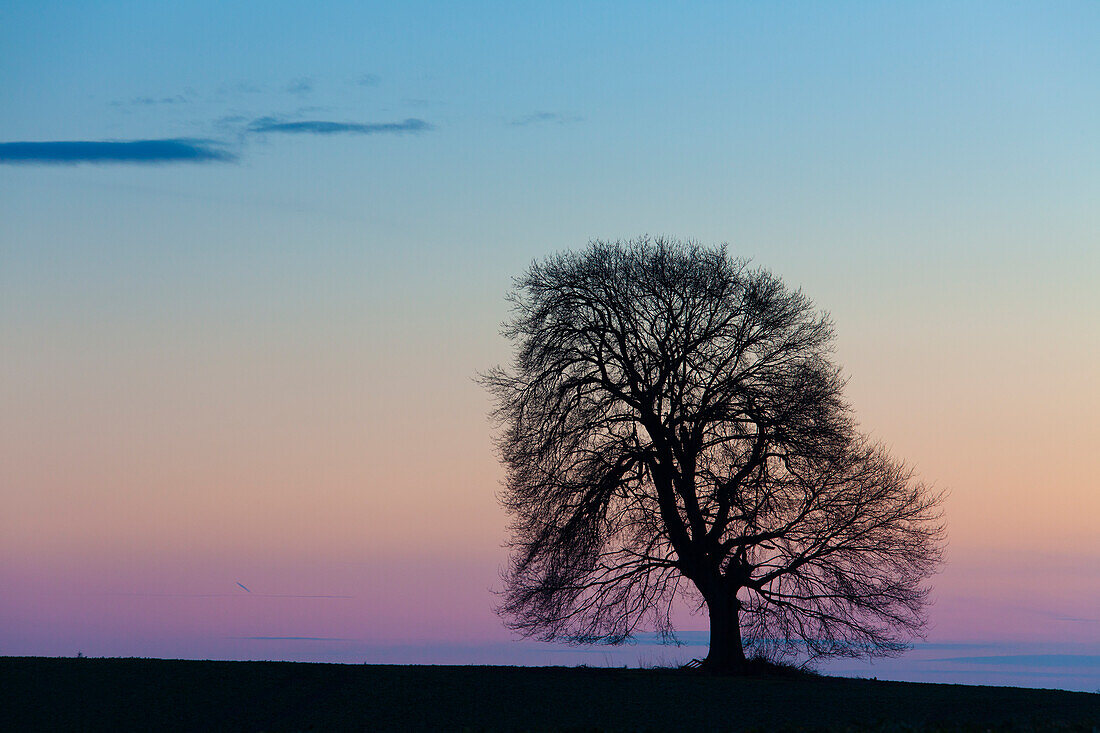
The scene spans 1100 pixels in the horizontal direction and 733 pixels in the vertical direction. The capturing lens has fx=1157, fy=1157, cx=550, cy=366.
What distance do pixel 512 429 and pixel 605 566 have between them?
14.3 ft

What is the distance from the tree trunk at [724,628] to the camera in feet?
94.9

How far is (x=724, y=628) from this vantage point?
2906cm

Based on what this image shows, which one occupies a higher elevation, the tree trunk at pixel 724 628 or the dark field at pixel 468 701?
the tree trunk at pixel 724 628

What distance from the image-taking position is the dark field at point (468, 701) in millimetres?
21453

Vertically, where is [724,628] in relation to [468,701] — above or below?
above

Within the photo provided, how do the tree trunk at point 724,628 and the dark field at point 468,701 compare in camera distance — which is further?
the tree trunk at point 724,628

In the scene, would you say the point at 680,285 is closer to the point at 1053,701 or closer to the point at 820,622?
the point at 820,622

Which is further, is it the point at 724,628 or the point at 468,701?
the point at 724,628

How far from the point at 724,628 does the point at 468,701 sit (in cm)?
844

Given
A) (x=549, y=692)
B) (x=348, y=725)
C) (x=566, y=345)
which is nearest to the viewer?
(x=348, y=725)

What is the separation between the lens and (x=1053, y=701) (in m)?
24.6

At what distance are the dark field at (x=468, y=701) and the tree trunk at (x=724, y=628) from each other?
2.19m

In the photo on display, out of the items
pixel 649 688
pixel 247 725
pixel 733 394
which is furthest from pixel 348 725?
pixel 733 394

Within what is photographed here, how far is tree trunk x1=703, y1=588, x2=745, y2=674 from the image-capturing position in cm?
2894
